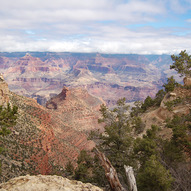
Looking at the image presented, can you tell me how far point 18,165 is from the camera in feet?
78.9

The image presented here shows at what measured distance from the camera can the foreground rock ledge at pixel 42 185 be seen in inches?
359

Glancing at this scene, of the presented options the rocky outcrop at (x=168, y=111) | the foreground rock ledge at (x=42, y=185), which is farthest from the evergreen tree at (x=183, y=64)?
the foreground rock ledge at (x=42, y=185)

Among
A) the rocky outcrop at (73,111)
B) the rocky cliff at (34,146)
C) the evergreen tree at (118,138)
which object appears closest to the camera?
the evergreen tree at (118,138)

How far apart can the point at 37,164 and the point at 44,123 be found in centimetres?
1483

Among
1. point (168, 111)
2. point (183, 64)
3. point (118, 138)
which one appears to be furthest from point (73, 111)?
point (118, 138)

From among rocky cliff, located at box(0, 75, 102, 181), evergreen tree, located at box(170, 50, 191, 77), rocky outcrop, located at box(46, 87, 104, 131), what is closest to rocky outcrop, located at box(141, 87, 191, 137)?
evergreen tree, located at box(170, 50, 191, 77)

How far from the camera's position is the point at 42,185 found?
941 cm

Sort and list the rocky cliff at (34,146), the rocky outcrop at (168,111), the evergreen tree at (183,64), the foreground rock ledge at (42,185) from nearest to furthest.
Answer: the foreground rock ledge at (42,185) → the rocky cliff at (34,146) → the evergreen tree at (183,64) → the rocky outcrop at (168,111)

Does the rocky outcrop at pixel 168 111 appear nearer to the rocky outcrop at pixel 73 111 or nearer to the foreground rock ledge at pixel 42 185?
the foreground rock ledge at pixel 42 185

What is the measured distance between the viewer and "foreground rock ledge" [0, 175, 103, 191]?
9107 mm

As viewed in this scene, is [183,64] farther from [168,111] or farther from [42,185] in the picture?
[42,185]

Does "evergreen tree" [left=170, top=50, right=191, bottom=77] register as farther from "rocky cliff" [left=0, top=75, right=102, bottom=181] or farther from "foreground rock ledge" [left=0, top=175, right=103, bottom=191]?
"rocky cliff" [left=0, top=75, right=102, bottom=181]

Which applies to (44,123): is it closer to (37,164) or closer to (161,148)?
(37,164)

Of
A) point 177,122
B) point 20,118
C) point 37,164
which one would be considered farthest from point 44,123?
point 177,122
